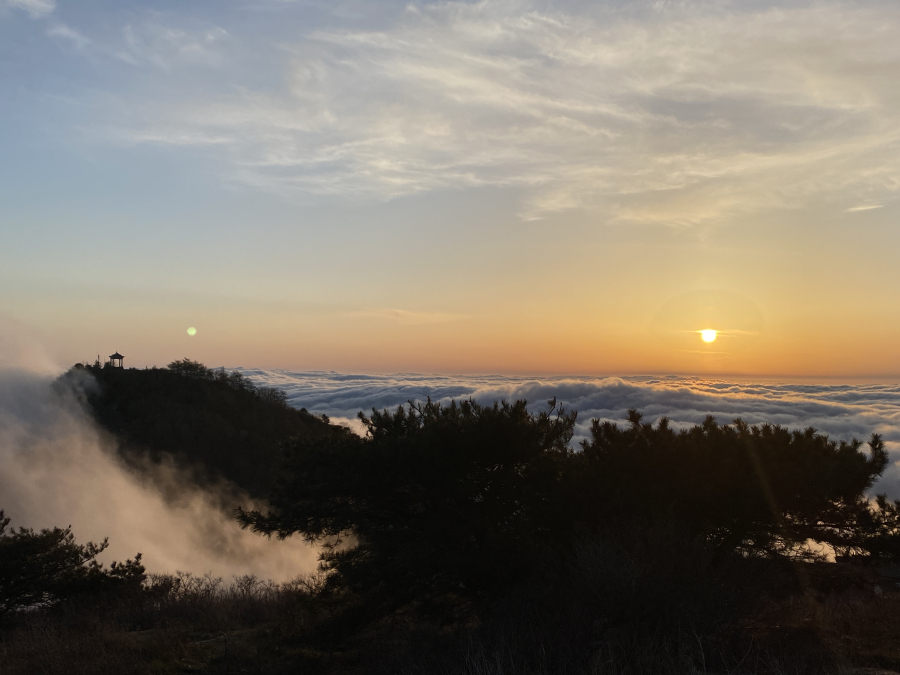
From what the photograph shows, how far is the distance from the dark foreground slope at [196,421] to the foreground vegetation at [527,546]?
4549 centimetres

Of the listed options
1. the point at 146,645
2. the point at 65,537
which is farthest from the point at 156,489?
the point at 146,645

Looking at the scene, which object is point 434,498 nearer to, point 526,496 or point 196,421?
point 526,496

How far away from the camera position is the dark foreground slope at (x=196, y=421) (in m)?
60.3

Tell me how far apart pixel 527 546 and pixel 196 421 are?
58.0 metres

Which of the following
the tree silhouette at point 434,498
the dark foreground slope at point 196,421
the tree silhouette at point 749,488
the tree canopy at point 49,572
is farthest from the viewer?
the dark foreground slope at point 196,421

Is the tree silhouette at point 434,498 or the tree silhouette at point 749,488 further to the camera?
the tree silhouette at point 749,488

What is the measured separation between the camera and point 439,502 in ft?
40.8

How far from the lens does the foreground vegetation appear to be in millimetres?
9555

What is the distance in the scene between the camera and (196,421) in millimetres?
62688

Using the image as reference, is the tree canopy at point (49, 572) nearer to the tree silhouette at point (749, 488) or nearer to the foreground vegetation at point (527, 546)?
the foreground vegetation at point (527, 546)

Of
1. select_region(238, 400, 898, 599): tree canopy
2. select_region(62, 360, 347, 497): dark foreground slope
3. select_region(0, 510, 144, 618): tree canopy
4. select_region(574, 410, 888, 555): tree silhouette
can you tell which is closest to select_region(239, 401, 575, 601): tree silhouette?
select_region(238, 400, 898, 599): tree canopy

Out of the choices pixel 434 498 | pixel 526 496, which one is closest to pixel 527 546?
pixel 526 496

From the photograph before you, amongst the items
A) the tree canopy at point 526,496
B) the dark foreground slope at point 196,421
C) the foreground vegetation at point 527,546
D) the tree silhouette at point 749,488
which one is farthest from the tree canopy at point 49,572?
the dark foreground slope at point 196,421

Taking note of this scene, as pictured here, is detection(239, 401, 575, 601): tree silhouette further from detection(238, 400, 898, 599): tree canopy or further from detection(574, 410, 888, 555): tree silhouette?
detection(574, 410, 888, 555): tree silhouette
